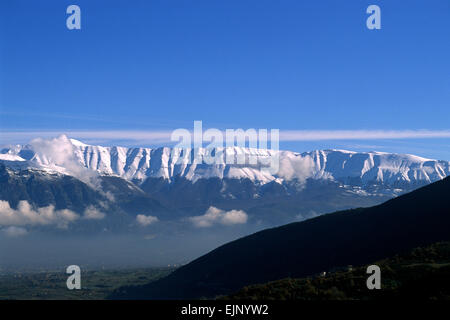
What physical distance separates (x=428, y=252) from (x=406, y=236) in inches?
4456

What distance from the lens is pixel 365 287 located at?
60.5 metres

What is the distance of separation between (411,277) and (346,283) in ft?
27.0

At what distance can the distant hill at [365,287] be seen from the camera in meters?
51.9

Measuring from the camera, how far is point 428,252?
85188 mm

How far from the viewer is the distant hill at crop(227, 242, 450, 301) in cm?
5194
